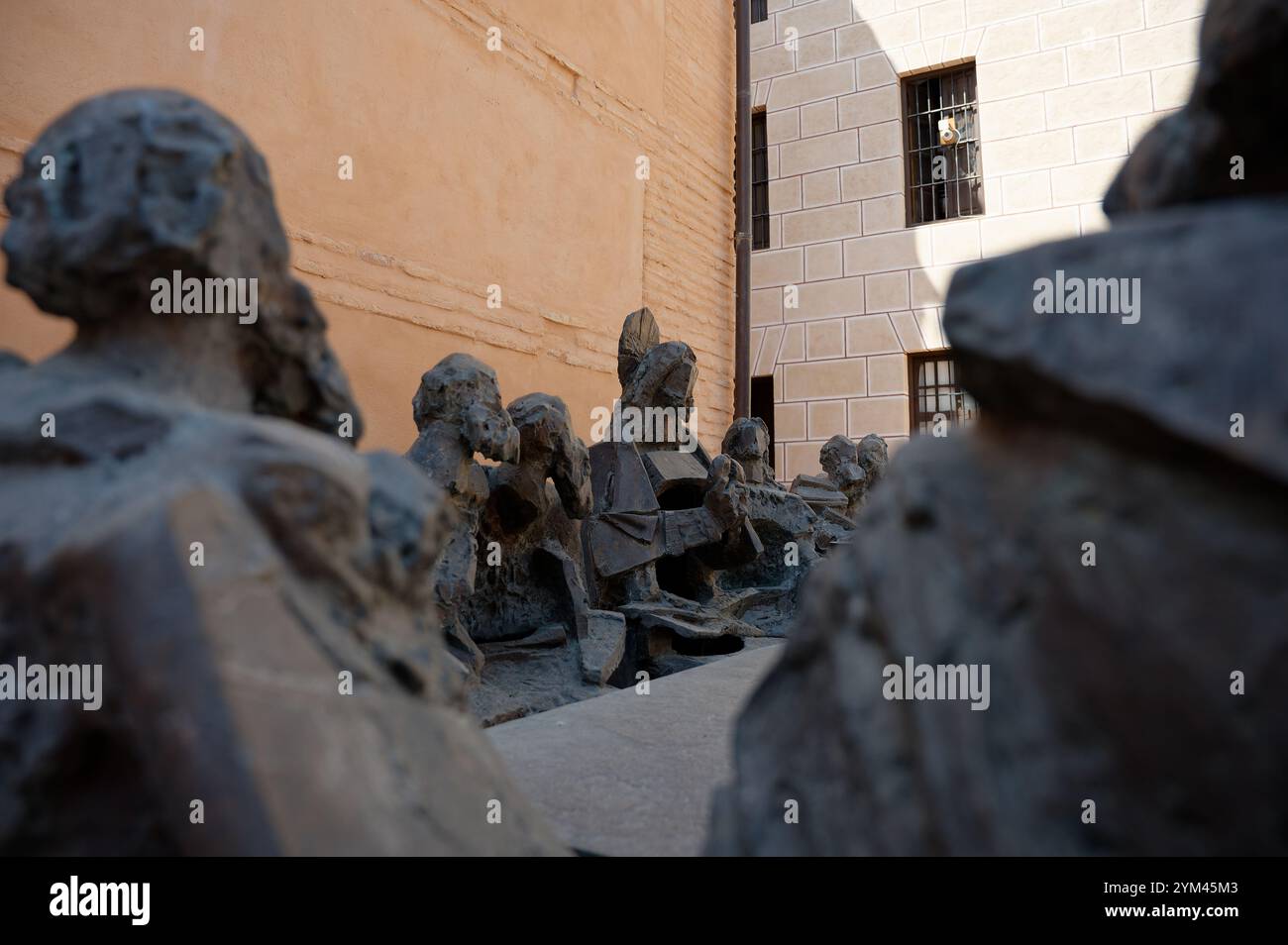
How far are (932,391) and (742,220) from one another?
3126mm

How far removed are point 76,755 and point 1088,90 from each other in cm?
1156

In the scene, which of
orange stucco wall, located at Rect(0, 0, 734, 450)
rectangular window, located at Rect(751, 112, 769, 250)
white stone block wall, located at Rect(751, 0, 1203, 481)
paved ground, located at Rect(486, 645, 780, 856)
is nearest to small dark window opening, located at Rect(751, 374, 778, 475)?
white stone block wall, located at Rect(751, 0, 1203, 481)

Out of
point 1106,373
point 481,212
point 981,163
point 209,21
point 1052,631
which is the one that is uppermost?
point 981,163

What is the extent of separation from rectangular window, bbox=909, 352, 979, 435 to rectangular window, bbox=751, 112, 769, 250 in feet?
8.56

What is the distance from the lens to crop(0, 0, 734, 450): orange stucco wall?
482cm

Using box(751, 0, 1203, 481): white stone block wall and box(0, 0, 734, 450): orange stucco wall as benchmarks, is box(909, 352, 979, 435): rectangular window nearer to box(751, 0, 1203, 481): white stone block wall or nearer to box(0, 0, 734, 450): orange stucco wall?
Answer: box(751, 0, 1203, 481): white stone block wall

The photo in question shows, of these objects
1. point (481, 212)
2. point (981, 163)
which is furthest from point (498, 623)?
point (981, 163)

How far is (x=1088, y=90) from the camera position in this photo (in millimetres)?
10070

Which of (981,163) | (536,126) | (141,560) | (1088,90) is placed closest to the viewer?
(141,560)

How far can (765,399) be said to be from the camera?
1211 cm

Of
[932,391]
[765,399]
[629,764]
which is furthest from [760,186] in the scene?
[629,764]

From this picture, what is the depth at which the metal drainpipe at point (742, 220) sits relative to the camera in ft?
34.5

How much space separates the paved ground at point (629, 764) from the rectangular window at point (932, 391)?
29.2ft
